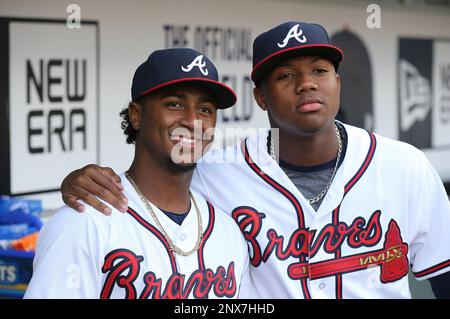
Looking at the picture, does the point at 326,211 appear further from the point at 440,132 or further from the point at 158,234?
the point at 440,132

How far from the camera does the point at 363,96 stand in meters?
7.02

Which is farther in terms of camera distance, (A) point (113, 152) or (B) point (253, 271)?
(A) point (113, 152)

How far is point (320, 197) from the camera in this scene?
8.01ft

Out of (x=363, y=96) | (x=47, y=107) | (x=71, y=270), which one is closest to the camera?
(x=71, y=270)

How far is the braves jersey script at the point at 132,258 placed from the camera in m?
1.97

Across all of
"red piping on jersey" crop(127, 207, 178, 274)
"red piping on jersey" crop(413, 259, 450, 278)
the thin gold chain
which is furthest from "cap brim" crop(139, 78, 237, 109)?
"red piping on jersey" crop(413, 259, 450, 278)

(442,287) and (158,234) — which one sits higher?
(158,234)

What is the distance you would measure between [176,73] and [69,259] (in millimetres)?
611

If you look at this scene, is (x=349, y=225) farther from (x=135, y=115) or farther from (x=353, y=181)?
(x=135, y=115)

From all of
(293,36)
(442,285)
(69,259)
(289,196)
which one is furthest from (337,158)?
(69,259)
